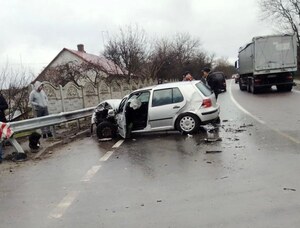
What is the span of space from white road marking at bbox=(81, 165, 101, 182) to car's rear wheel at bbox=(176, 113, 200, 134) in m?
3.80

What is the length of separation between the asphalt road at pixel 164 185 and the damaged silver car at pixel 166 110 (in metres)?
0.85

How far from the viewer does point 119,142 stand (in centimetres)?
1091

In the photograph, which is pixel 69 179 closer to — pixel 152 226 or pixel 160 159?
pixel 160 159

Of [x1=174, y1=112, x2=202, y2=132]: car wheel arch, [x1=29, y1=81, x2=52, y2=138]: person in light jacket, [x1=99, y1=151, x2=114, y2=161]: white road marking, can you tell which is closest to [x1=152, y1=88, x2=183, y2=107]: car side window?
[x1=174, y1=112, x2=202, y2=132]: car wheel arch

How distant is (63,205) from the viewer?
5.48 metres

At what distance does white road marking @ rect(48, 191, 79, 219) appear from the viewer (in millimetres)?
5090

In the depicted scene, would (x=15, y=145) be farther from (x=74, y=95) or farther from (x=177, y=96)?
(x=74, y=95)

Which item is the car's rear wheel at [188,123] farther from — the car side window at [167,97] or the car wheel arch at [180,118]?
the car side window at [167,97]

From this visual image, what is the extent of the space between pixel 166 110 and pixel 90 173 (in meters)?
4.32

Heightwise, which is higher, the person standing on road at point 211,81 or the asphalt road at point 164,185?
the person standing on road at point 211,81

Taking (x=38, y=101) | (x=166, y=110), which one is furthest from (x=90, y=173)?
(x=38, y=101)

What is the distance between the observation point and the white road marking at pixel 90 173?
6.92 meters

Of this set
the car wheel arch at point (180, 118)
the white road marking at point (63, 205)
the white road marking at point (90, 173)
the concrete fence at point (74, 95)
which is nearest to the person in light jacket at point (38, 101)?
the concrete fence at point (74, 95)

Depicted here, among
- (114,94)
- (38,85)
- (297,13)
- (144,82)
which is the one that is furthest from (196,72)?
(38,85)
